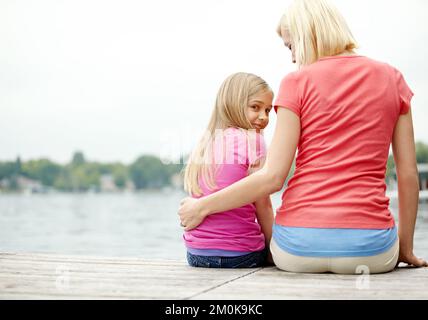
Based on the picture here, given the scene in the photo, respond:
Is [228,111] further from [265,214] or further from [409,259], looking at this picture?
[409,259]

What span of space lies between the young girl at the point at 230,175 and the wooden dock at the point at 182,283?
112 millimetres

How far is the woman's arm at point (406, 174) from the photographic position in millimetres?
2828

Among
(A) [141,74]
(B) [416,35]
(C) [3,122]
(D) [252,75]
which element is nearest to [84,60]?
(A) [141,74]

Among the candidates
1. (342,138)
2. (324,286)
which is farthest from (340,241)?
(342,138)

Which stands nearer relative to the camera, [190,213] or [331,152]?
[331,152]

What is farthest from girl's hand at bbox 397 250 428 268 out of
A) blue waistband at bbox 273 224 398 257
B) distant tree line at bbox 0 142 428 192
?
distant tree line at bbox 0 142 428 192

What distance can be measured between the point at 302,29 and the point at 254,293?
1.11 meters

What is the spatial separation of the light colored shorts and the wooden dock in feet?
0.14

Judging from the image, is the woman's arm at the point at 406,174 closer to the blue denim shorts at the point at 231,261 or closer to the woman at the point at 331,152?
the woman at the point at 331,152

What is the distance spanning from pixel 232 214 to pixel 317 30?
0.87 metres

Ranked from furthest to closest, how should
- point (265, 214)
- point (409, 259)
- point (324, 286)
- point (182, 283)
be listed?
point (265, 214) → point (409, 259) → point (182, 283) → point (324, 286)

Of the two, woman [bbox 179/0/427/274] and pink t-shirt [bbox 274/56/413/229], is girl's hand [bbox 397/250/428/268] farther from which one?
pink t-shirt [bbox 274/56/413/229]

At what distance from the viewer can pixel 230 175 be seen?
3039 mm

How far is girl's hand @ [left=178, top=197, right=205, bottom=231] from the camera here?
2961 mm
